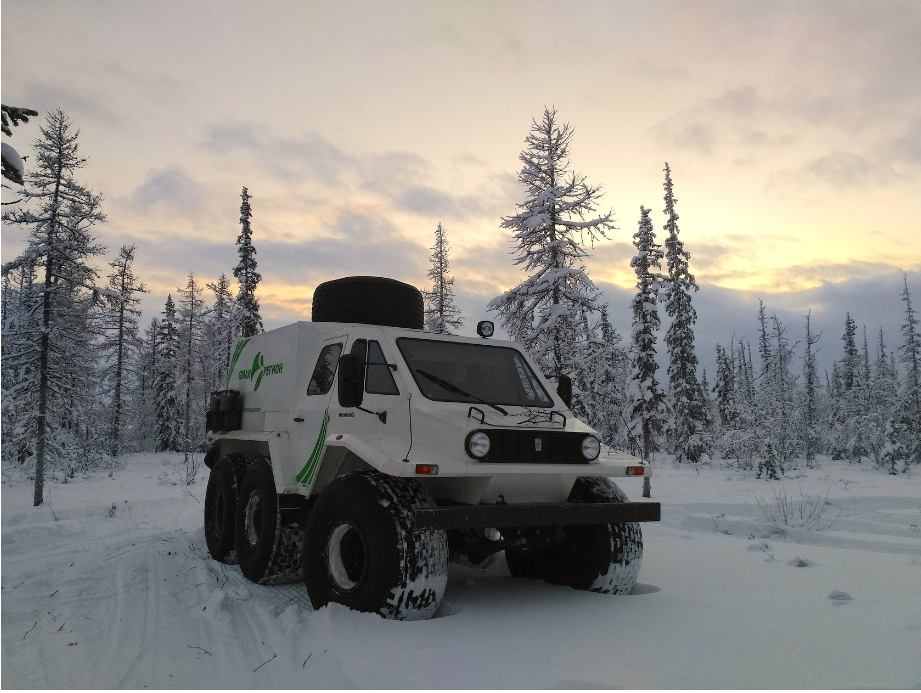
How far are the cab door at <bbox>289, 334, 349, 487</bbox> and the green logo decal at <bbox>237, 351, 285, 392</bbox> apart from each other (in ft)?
3.15

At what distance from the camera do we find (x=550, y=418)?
577cm

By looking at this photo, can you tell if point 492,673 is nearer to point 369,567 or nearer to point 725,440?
point 369,567

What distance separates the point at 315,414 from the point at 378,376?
2.99 feet

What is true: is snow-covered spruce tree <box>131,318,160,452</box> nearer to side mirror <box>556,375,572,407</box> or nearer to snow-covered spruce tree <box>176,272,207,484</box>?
snow-covered spruce tree <box>176,272,207,484</box>

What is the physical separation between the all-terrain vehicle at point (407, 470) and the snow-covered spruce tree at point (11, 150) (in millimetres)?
3054

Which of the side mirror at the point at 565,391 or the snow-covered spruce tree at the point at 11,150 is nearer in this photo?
the snow-covered spruce tree at the point at 11,150

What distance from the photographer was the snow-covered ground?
381cm

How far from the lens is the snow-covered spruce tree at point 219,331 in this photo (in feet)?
110

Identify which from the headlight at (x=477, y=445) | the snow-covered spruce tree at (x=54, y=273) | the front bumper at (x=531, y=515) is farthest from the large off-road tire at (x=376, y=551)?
the snow-covered spruce tree at (x=54, y=273)

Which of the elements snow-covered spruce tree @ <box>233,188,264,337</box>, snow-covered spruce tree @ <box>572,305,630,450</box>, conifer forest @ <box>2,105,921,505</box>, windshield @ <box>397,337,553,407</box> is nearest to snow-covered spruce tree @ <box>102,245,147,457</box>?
conifer forest @ <box>2,105,921,505</box>

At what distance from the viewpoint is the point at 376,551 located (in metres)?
4.75

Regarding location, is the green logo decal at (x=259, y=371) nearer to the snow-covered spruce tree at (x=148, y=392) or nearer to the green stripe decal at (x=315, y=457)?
the green stripe decal at (x=315, y=457)

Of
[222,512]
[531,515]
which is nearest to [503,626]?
[531,515]

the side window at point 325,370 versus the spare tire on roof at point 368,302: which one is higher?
the spare tire on roof at point 368,302
